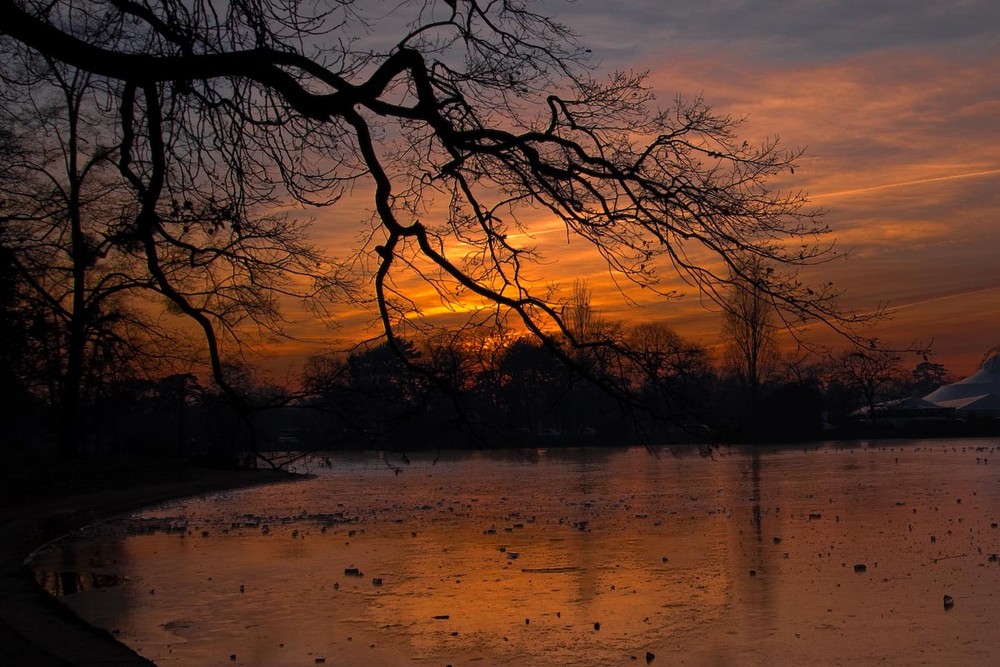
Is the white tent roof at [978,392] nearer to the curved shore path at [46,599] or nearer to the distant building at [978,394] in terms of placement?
the distant building at [978,394]

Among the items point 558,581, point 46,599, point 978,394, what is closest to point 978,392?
point 978,394

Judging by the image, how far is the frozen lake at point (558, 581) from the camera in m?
10.6

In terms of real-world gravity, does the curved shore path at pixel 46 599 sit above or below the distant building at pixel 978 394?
below

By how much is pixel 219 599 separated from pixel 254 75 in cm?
804

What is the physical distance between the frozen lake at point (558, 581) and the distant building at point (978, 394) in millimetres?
91874

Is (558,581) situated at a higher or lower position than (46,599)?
lower

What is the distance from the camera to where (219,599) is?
1352 centimetres

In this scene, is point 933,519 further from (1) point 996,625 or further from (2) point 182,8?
(2) point 182,8

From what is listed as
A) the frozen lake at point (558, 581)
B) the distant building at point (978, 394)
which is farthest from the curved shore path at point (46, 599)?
the distant building at point (978, 394)

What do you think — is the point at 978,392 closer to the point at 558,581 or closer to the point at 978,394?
the point at 978,394

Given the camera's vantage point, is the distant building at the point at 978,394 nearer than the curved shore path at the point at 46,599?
No

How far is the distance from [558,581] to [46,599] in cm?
645

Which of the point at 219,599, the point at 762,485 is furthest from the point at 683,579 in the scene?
the point at 762,485

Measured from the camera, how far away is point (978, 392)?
116m
